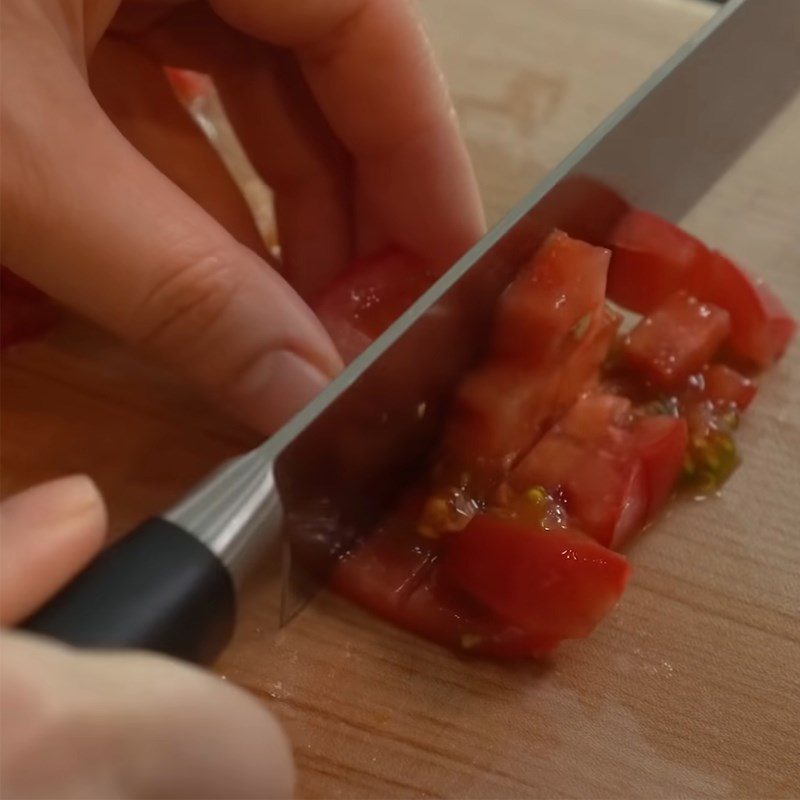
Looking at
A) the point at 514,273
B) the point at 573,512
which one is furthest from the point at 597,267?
the point at 573,512

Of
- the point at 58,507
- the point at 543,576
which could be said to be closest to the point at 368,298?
the point at 543,576

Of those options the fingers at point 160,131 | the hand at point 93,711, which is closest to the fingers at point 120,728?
the hand at point 93,711

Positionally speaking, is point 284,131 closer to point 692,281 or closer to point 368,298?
point 368,298

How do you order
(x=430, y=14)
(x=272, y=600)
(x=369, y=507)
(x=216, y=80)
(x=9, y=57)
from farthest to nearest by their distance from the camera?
(x=430, y=14) < (x=216, y=80) < (x=369, y=507) < (x=272, y=600) < (x=9, y=57)

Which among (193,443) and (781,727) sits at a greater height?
(193,443)

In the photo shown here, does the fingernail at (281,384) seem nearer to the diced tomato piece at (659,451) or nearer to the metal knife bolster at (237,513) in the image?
the metal knife bolster at (237,513)

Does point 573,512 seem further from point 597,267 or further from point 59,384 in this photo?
point 59,384
